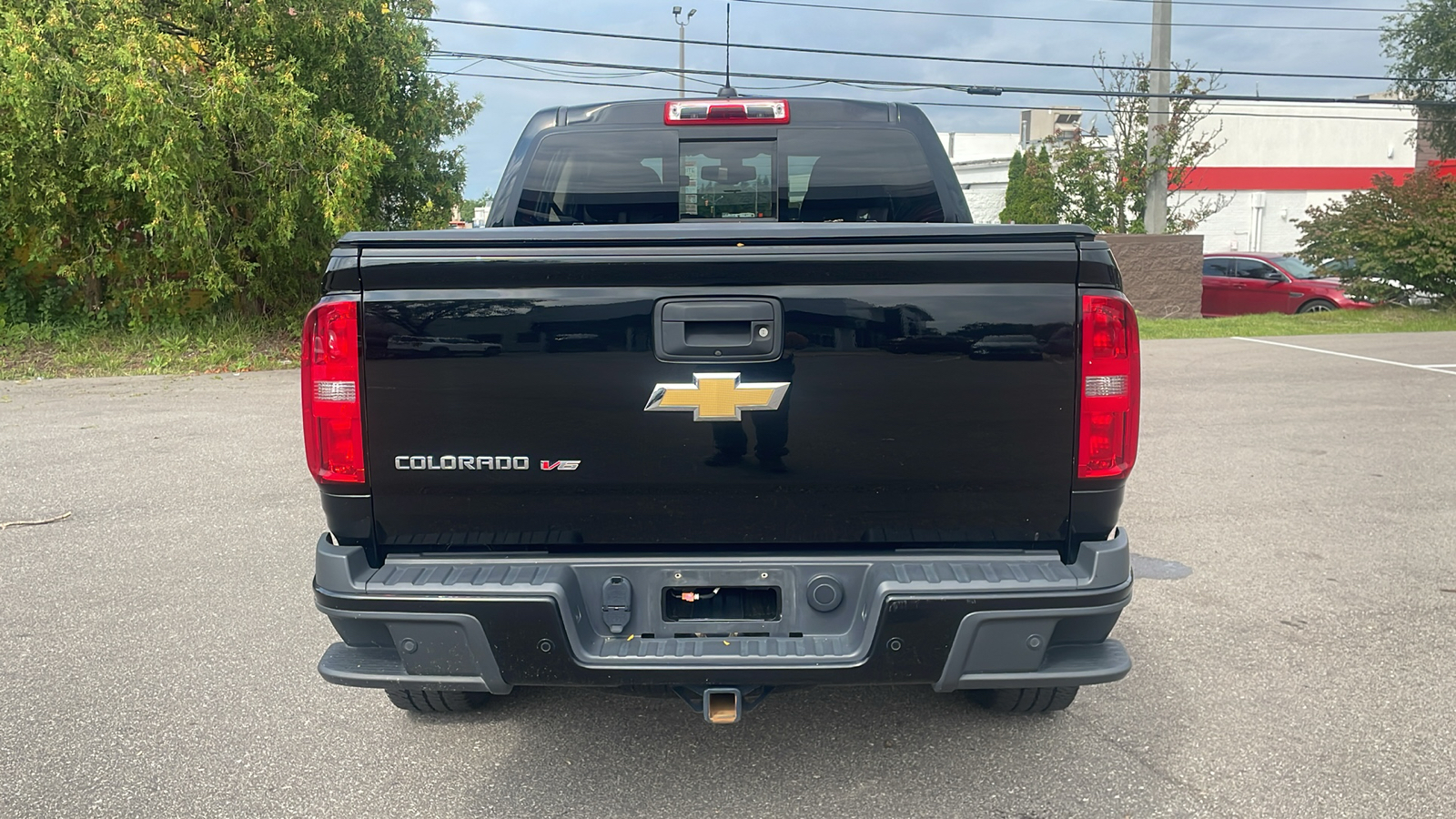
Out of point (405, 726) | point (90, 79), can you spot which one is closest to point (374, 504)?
point (405, 726)

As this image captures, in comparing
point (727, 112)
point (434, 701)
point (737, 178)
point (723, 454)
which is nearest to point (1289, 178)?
point (737, 178)

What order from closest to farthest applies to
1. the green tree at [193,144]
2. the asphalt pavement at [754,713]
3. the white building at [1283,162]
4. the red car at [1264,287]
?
the asphalt pavement at [754,713]
the green tree at [193,144]
the red car at [1264,287]
the white building at [1283,162]

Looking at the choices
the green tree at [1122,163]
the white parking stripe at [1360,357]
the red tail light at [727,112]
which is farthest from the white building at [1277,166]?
the red tail light at [727,112]

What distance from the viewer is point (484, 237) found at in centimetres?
255

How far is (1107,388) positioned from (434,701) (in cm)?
233

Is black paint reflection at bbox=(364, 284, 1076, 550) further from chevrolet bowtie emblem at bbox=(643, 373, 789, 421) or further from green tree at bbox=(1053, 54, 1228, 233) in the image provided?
green tree at bbox=(1053, 54, 1228, 233)

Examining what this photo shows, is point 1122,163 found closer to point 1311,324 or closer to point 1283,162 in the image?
point 1311,324

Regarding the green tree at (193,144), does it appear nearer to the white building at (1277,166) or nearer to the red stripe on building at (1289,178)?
the white building at (1277,166)

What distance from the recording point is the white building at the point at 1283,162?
45750mm

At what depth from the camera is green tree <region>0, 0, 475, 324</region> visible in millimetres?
11461

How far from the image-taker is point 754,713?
143 inches

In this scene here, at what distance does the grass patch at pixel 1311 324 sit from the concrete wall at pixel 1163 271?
0.66 m

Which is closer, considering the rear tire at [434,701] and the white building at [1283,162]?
the rear tire at [434,701]

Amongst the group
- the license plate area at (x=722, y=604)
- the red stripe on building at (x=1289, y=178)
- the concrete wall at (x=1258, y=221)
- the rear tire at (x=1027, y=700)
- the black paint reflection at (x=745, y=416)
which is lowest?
the rear tire at (x=1027, y=700)
